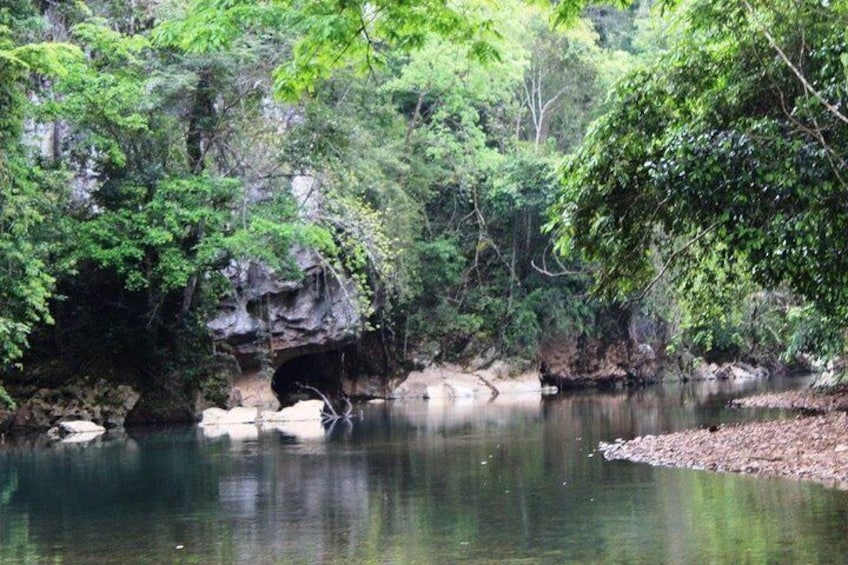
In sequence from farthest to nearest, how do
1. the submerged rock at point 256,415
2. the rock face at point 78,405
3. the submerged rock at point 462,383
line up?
the submerged rock at point 462,383 → the submerged rock at point 256,415 → the rock face at point 78,405

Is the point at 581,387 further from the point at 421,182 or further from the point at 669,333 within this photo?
the point at 421,182

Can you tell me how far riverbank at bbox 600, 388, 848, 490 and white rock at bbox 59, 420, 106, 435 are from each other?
15533 millimetres

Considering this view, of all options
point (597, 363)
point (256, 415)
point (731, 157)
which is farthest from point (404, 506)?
point (597, 363)

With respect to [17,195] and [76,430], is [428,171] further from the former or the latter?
[17,195]

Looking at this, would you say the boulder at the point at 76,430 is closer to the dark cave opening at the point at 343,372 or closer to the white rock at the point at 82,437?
the white rock at the point at 82,437

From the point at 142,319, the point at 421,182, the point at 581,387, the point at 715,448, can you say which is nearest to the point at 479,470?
the point at 715,448

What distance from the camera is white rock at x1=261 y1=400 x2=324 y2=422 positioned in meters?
30.6

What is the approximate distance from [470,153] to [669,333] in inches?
547

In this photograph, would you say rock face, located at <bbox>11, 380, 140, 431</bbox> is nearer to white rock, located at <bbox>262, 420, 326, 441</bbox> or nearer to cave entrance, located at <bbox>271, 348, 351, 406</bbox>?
white rock, located at <bbox>262, 420, 326, 441</bbox>

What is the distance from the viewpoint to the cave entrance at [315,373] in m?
40.3

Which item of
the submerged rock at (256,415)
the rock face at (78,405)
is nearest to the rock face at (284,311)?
the submerged rock at (256,415)

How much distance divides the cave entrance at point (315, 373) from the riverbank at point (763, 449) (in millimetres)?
22399

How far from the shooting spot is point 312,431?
26391 mm

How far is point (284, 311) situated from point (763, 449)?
21764mm
